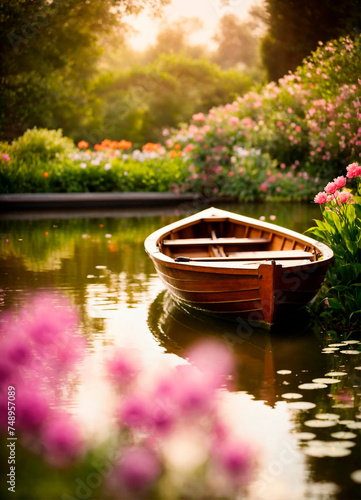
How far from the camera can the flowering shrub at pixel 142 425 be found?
434cm

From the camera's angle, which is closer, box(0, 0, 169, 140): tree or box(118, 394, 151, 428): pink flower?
box(118, 394, 151, 428): pink flower

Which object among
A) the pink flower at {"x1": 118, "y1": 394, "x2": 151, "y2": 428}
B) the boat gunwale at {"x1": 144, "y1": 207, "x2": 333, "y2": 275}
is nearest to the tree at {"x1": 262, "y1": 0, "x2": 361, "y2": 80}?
the boat gunwale at {"x1": 144, "y1": 207, "x2": 333, "y2": 275}

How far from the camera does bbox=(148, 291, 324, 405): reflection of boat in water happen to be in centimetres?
610

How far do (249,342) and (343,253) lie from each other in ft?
4.31

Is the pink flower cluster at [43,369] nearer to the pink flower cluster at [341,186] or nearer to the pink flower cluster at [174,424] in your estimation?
the pink flower cluster at [174,424]

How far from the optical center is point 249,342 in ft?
23.6

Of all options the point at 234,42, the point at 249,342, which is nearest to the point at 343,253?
the point at 249,342

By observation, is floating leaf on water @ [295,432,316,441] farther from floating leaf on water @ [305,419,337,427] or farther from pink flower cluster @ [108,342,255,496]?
pink flower cluster @ [108,342,255,496]

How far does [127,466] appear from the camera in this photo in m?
4.49

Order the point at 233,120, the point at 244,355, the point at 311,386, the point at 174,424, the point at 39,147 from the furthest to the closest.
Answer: the point at 39,147
the point at 233,120
the point at 244,355
the point at 311,386
the point at 174,424

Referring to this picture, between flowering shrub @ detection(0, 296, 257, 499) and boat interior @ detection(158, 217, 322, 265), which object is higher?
boat interior @ detection(158, 217, 322, 265)

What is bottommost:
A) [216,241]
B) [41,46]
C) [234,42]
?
[216,241]

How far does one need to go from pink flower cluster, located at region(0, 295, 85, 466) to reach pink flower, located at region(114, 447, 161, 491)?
308 millimetres

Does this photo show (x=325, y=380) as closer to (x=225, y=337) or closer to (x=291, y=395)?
(x=291, y=395)
